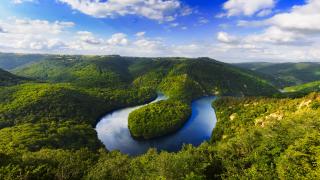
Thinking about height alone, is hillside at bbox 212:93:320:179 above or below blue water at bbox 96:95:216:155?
above

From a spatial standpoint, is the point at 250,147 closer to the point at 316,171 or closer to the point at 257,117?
the point at 316,171

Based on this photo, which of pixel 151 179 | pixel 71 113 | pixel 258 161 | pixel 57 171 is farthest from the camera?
pixel 71 113

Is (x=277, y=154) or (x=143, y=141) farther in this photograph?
(x=143, y=141)

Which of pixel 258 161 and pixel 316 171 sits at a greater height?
pixel 316 171

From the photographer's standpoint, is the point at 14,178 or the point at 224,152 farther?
the point at 224,152

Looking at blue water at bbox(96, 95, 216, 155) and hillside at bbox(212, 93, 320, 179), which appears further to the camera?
blue water at bbox(96, 95, 216, 155)

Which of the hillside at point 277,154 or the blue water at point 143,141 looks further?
the blue water at point 143,141

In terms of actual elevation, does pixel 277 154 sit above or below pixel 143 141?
above

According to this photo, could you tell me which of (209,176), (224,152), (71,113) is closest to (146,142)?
(71,113)

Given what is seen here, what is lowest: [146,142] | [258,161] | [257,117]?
[146,142]

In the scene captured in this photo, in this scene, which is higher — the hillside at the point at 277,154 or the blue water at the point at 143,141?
the hillside at the point at 277,154

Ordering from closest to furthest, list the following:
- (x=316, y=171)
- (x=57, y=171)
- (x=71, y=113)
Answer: (x=316, y=171) < (x=57, y=171) < (x=71, y=113)
